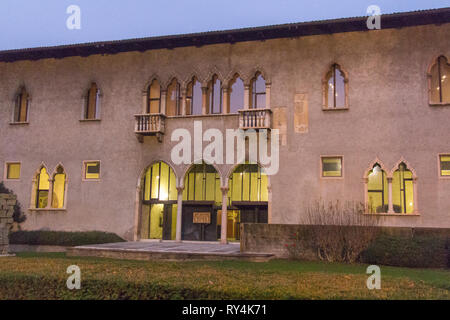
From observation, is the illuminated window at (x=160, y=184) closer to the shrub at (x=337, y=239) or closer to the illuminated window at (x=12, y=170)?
the illuminated window at (x=12, y=170)

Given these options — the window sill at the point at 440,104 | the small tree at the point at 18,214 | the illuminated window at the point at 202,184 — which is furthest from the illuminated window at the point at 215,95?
the small tree at the point at 18,214

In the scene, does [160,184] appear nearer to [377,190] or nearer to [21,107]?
[21,107]

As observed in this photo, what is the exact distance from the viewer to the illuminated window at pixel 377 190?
20188 millimetres

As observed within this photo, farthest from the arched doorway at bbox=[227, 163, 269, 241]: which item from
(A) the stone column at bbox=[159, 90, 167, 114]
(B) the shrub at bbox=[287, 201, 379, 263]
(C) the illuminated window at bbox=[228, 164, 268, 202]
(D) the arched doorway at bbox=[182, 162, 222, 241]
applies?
(B) the shrub at bbox=[287, 201, 379, 263]

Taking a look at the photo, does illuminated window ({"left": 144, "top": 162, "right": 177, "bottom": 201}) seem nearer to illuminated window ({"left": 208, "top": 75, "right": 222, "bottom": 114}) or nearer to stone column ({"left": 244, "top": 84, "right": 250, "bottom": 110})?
illuminated window ({"left": 208, "top": 75, "right": 222, "bottom": 114})

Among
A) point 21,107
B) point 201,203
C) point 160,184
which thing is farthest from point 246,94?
point 21,107

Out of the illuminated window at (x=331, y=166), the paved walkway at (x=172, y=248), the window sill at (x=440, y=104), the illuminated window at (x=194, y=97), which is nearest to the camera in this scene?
the paved walkway at (x=172, y=248)

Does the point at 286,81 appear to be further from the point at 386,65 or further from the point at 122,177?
the point at 122,177

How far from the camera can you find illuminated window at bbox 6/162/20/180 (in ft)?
82.6

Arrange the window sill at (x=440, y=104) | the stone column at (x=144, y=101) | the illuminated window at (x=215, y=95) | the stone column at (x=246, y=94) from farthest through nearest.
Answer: the stone column at (x=144, y=101) < the illuminated window at (x=215, y=95) < the stone column at (x=246, y=94) < the window sill at (x=440, y=104)

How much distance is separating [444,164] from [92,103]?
17.7 meters

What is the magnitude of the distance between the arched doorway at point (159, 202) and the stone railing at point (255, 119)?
4.70m

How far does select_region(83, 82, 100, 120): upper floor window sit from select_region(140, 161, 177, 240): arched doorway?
4.52 m
